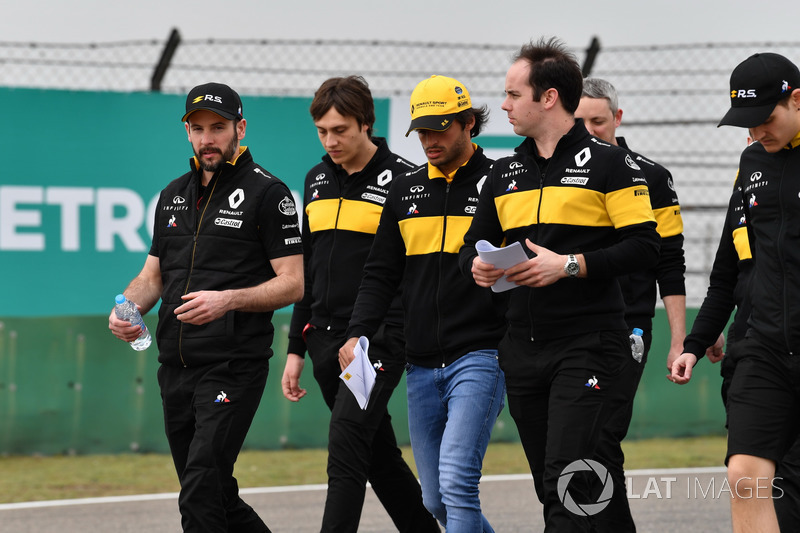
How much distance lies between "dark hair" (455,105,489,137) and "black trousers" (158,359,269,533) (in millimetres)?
1453

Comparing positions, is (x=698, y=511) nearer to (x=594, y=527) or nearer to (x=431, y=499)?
(x=431, y=499)

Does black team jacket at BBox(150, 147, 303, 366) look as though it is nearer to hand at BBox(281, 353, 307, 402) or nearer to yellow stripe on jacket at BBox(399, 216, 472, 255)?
yellow stripe on jacket at BBox(399, 216, 472, 255)

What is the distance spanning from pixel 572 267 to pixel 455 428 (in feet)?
3.33

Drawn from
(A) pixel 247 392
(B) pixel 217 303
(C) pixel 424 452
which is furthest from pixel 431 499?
(B) pixel 217 303

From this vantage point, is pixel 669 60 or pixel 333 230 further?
pixel 669 60

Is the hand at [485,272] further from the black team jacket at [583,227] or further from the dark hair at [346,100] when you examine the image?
the dark hair at [346,100]

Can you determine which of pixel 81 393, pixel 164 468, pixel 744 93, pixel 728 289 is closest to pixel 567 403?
pixel 728 289

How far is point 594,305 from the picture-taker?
448 centimetres

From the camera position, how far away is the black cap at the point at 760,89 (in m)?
4.41

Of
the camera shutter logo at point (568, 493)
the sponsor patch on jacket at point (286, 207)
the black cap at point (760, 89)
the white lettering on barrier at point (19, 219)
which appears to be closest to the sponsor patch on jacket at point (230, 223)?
the sponsor patch on jacket at point (286, 207)

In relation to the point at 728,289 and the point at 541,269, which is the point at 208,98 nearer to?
the point at 541,269

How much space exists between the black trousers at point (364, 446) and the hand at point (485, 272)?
1228 mm

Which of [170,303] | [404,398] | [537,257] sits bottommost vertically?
[404,398]

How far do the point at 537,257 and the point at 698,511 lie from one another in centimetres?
380
